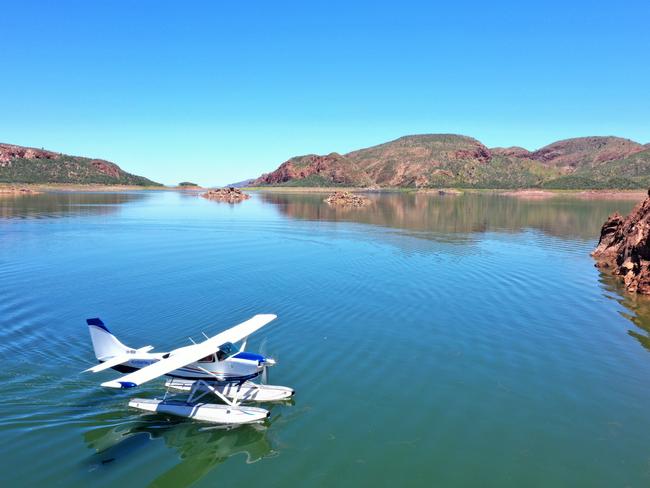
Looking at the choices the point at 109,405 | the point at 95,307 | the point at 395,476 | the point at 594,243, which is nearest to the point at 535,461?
the point at 395,476

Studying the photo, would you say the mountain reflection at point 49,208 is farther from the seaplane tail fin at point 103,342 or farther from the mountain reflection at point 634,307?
the mountain reflection at point 634,307

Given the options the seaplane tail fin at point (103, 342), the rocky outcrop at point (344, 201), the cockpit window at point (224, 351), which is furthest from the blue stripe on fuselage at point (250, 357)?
the rocky outcrop at point (344, 201)

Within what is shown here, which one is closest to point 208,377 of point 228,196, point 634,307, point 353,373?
point 353,373

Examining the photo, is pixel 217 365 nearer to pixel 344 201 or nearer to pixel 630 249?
pixel 630 249

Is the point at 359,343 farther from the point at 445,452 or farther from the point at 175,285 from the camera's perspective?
the point at 175,285

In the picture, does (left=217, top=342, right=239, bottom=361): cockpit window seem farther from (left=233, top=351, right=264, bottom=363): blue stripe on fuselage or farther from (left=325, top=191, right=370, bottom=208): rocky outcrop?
(left=325, top=191, right=370, bottom=208): rocky outcrop

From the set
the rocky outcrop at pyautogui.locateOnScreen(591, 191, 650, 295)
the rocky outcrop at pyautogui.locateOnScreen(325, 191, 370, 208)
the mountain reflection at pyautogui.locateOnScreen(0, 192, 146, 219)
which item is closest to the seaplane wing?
the rocky outcrop at pyautogui.locateOnScreen(591, 191, 650, 295)
